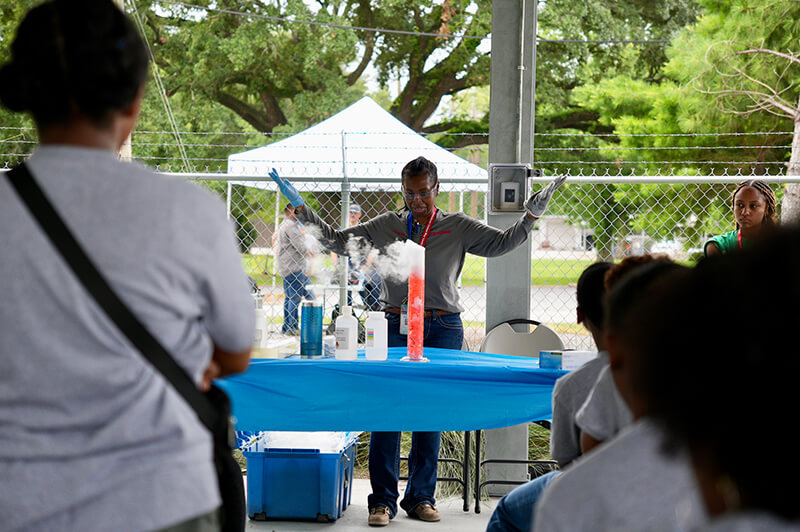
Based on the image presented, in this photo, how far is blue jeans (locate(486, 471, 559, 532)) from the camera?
236 cm

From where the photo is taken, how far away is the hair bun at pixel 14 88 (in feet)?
4.45

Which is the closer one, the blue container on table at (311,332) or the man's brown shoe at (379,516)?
the blue container on table at (311,332)

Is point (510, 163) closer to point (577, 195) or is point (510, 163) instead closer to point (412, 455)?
point (412, 455)

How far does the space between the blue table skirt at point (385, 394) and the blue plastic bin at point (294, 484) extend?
Answer: 0.55 m

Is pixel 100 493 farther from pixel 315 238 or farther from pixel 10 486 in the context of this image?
pixel 315 238

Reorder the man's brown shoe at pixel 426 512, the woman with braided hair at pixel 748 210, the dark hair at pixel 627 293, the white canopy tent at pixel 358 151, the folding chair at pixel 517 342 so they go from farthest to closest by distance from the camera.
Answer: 1. the white canopy tent at pixel 358 151
2. the folding chair at pixel 517 342
3. the woman with braided hair at pixel 748 210
4. the man's brown shoe at pixel 426 512
5. the dark hair at pixel 627 293

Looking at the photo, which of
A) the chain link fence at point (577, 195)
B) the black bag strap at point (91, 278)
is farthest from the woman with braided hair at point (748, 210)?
the black bag strap at point (91, 278)

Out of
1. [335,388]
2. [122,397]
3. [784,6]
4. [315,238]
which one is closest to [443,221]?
[315,238]

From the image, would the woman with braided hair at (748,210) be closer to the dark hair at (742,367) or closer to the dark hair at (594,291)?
the dark hair at (594,291)

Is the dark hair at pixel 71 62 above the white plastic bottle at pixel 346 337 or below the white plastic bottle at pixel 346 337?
above

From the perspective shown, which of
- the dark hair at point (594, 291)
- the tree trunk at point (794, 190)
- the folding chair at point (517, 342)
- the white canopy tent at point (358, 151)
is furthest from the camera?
the white canopy tent at point (358, 151)

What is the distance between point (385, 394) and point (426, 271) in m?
0.95

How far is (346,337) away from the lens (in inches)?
138

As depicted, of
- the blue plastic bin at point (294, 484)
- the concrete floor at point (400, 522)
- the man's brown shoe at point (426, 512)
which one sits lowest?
the concrete floor at point (400, 522)
